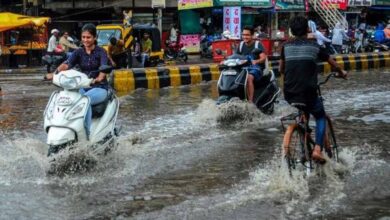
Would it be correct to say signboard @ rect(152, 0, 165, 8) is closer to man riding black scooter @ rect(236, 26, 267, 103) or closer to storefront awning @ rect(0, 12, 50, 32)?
storefront awning @ rect(0, 12, 50, 32)

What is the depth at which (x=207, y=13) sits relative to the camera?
29766mm

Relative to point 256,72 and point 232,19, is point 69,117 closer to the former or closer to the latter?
point 256,72

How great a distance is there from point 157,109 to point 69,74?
16.8 feet

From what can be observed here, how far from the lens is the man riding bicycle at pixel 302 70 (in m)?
5.74

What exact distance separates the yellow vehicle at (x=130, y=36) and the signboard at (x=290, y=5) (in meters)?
8.39

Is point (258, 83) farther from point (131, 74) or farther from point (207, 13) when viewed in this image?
point (207, 13)

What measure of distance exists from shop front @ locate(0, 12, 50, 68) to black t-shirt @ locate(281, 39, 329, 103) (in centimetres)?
2117

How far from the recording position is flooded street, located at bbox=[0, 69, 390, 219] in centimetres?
527

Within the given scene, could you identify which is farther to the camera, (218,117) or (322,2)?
(322,2)

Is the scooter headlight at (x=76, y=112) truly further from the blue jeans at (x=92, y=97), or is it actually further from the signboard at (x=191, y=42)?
the signboard at (x=191, y=42)

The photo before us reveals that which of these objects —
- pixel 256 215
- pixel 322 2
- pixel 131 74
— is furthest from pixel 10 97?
pixel 322 2

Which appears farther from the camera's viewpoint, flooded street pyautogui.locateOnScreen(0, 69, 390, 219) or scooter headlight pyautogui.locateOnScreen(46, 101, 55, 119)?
scooter headlight pyautogui.locateOnScreen(46, 101, 55, 119)

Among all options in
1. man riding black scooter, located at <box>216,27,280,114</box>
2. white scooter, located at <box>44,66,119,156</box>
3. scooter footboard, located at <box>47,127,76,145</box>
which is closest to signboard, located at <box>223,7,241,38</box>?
man riding black scooter, located at <box>216,27,280,114</box>

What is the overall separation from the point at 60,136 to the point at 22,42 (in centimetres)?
2176
